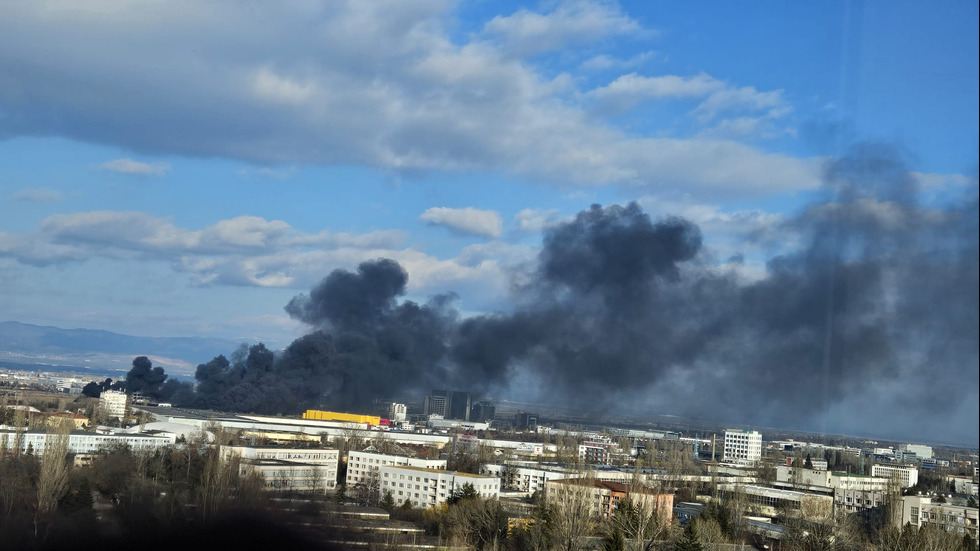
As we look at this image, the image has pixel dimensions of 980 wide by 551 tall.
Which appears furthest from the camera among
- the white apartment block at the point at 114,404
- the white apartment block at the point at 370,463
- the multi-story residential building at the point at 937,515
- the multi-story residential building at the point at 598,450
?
the multi-story residential building at the point at 598,450

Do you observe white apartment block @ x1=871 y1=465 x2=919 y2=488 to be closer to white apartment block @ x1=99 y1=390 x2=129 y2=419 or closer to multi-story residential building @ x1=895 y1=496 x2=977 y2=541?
multi-story residential building @ x1=895 y1=496 x2=977 y2=541

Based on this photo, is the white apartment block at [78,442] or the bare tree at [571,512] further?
the white apartment block at [78,442]

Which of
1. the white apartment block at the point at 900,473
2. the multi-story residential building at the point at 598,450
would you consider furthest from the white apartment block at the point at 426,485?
the white apartment block at the point at 900,473

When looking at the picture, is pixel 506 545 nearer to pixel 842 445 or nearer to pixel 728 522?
pixel 728 522

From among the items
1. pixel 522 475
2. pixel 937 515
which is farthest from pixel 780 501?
pixel 522 475

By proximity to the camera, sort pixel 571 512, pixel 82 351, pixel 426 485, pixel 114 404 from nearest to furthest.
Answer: pixel 571 512, pixel 426 485, pixel 114 404, pixel 82 351

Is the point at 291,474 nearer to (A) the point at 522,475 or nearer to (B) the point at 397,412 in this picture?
(A) the point at 522,475

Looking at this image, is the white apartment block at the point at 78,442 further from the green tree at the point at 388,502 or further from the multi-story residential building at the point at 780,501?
the multi-story residential building at the point at 780,501

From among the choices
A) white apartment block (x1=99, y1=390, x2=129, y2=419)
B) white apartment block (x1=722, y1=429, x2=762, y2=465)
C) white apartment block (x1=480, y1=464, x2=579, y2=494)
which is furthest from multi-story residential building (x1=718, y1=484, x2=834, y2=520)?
white apartment block (x1=99, y1=390, x2=129, y2=419)
